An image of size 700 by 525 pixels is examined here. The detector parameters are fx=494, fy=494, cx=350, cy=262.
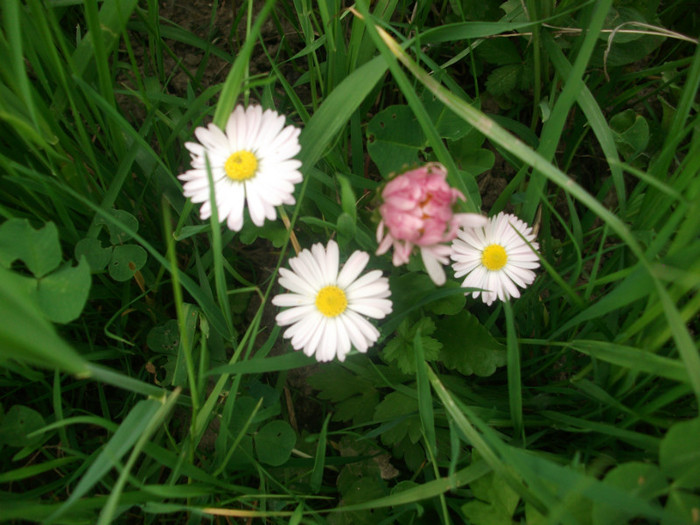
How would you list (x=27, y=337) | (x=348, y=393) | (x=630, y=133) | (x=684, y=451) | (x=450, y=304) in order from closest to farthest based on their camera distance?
1. (x=27, y=337)
2. (x=684, y=451)
3. (x=450, y=304)
4. (x=348, y=393)
5. (x=630, y=133)

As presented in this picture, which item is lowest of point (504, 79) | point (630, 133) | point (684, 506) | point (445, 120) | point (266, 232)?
point (684, 506)

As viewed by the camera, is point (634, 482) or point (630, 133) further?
point (630, 133)

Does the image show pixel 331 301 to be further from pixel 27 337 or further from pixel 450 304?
pixel 27 337

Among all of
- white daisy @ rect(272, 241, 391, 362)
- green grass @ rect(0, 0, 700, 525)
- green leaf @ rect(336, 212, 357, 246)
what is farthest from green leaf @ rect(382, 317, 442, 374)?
green leaf @ rect(336, 212, 357, 246)

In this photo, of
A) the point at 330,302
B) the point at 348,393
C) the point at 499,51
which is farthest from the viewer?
the point at 499,51

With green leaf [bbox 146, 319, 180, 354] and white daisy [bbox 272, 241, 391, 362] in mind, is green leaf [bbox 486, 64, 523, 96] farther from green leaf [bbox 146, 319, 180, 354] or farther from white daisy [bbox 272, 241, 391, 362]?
green leaf [bbox 146, 319, 180, 354]

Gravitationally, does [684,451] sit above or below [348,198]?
below

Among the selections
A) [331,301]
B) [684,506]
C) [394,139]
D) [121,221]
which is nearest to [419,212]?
[331,301]

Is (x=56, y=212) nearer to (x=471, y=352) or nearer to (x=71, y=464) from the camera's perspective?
(x=71, y=464)
